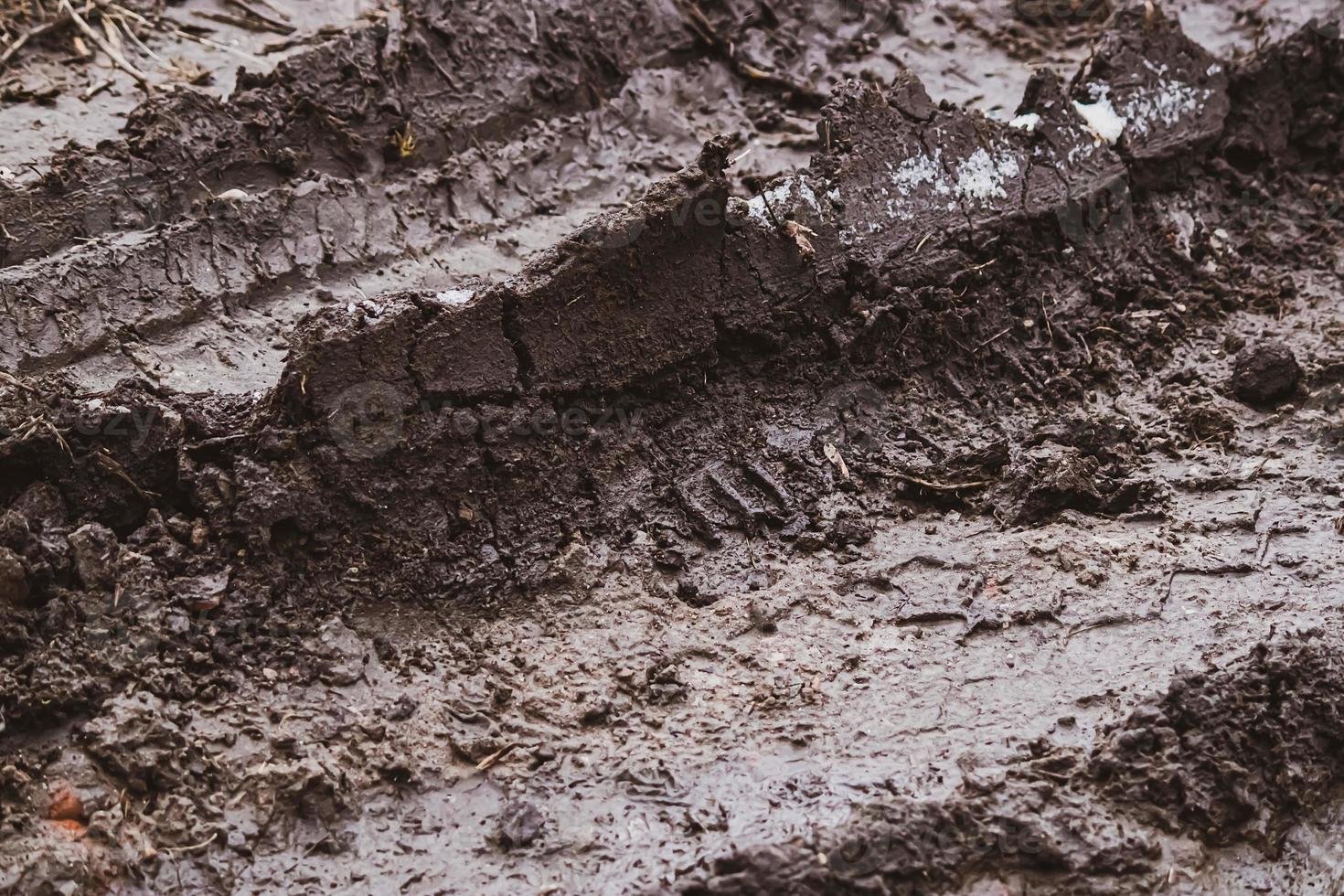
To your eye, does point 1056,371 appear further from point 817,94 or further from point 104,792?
point 104,792

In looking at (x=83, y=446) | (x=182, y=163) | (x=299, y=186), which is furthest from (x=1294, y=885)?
(x=182, y=163)

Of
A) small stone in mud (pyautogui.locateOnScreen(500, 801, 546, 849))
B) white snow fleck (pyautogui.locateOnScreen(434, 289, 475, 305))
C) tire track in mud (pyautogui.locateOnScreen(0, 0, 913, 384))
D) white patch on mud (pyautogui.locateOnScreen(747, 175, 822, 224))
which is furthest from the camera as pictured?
white patch on mud (pyautogui.locateOnScreen(747, 175, 822, 224))

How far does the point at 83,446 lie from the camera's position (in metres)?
3.10

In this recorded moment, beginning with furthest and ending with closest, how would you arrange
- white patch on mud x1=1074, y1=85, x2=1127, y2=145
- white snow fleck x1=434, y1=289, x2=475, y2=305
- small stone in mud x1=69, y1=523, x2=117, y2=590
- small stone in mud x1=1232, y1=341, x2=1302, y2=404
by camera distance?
white patch on mud x1=1074, y1=85, x2=1127, y2=145 < small stone in mud x1=1232, y1=341, x2=1302, y2=404 < white snow fleck x1=434, y1=289, x2=475, y2=305 < small stone in mud x1=69, y1=523, x2=117, y2=590

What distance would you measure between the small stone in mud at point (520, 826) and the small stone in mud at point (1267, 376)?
2618 millimetres

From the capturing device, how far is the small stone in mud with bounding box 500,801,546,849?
276 centimetres

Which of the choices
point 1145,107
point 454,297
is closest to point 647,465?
point 454,297

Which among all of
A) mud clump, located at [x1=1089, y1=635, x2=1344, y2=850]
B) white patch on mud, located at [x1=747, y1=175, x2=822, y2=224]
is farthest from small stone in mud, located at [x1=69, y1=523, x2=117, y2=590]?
mud clump, located at [x1=1089, y1=635, x2=1344, y2=850]

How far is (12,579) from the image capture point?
291 cm

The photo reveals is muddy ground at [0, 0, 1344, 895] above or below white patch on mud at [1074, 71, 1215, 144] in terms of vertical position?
below

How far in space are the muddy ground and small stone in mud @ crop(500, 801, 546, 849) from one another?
31 mm

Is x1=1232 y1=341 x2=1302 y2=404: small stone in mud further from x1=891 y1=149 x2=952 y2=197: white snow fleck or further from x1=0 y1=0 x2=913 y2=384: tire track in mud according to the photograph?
x1=0 y1=0 x2=913 y2=384: tire track in mud

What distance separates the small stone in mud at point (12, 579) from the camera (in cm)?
289

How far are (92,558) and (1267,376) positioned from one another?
3.49 m
